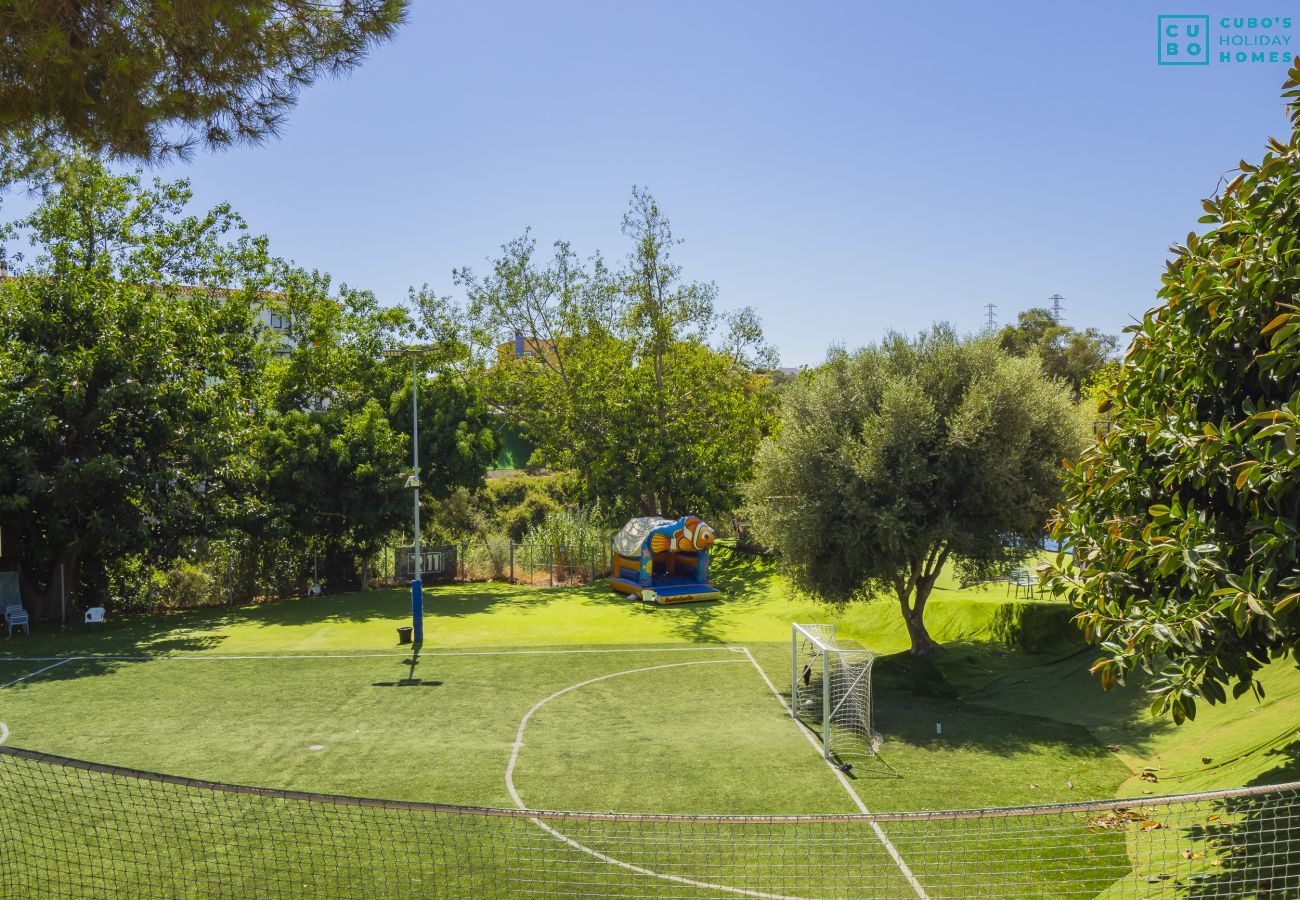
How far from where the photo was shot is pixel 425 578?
30.8m

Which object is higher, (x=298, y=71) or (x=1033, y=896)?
(x=298, y=71)

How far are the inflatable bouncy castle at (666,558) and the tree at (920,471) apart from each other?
8733 millimetres

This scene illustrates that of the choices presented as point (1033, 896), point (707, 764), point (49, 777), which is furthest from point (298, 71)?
point (1033, 896)

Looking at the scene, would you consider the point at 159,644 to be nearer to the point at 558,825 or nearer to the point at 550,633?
the point at 550,633

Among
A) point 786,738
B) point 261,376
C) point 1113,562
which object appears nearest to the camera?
point 1113,562

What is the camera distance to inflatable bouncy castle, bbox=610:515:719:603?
26.8m

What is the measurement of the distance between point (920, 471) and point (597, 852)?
962 cm

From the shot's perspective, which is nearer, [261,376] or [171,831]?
[171,831]

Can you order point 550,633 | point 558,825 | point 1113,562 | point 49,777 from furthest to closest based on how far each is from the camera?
1. point 550,633
2. point 49,777
3. point 558,825
4. point 1113,562

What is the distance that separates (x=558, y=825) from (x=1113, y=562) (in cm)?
668

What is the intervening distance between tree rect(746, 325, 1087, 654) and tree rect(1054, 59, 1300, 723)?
8.11 m

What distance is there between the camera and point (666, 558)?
93.2ft

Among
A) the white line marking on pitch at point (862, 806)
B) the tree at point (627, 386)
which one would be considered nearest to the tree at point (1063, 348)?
the tree at point (627, 386)

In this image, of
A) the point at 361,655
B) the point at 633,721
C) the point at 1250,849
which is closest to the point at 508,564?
the point at 361,655
